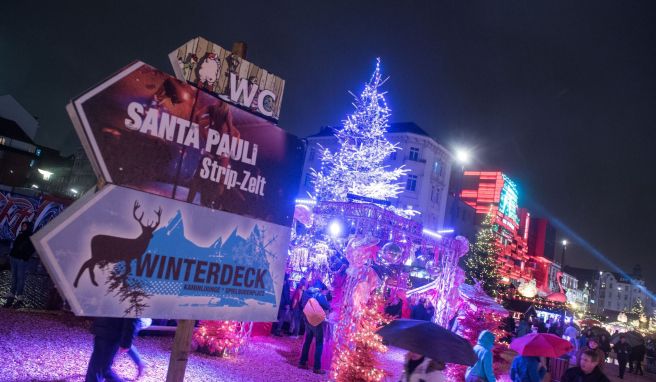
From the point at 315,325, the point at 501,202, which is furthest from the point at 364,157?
the point at 501,202

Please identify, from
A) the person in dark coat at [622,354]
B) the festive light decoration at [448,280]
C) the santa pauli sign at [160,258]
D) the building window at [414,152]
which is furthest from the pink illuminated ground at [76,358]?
the building window at [414,152]

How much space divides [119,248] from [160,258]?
0.30m

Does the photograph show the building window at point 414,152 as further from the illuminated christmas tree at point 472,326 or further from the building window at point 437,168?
the illuminated christmas tree at point 472,326

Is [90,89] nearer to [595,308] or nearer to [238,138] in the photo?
[238,138]

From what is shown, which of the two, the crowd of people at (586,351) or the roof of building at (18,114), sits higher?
the roof of building at (18,114)

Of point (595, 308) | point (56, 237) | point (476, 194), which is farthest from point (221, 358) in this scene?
point (595, 308)

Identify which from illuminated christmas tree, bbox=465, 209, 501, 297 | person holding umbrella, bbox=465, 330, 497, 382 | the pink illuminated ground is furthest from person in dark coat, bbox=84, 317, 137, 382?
illuminated christmas tree, bbox=465, 209, 501, 297

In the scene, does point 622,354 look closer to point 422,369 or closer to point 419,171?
point 422,369

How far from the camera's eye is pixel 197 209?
323 centimetres

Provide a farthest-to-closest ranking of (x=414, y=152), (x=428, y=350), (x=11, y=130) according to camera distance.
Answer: (x=11, y=130), (x=414, y=152), (x=428, y=350)

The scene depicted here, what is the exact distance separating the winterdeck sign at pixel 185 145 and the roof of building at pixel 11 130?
2467 inches

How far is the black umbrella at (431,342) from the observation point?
4565 mm

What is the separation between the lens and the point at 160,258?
3.02 meters

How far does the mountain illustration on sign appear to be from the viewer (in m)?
3.01
